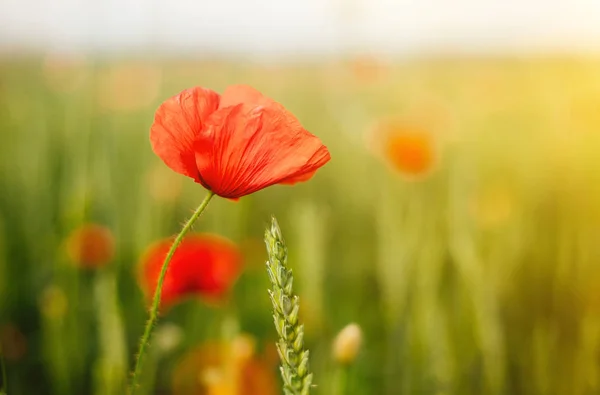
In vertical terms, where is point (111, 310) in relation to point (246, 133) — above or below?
below

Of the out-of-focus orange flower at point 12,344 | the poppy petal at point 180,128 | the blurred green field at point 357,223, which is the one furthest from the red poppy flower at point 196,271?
the poppy petal at point 180,128

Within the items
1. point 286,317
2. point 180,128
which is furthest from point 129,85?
point 286,317

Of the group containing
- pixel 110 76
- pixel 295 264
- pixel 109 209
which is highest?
pixel 110 76

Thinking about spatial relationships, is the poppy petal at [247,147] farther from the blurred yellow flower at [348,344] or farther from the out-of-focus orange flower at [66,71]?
the out-of-focus orange flower at [66,71]

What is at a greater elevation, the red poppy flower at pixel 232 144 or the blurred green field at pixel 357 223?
the red poppy flower at pixel 232 144

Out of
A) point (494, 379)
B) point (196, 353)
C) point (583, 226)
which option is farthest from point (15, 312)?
point (583, 226)

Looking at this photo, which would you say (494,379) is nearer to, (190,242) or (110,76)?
(190,242)
